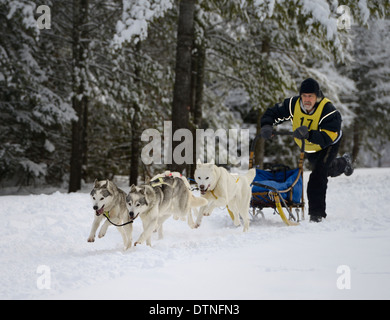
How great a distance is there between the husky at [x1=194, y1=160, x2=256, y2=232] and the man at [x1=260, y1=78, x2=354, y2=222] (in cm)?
73

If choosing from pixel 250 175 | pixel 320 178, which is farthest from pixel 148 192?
pixel 320 178

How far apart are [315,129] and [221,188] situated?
5.11 ft

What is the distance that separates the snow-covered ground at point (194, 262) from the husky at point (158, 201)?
0.24 m

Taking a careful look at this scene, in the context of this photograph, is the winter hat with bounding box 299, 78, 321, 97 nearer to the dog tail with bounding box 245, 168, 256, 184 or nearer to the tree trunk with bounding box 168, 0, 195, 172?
the dog tail with bounding box 245, 168, 256, 184

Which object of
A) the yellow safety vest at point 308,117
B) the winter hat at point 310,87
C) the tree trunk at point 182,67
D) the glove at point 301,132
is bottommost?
the glove at point 301,132

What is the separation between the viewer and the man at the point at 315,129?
5.96m

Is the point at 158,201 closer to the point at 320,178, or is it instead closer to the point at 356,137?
the point at 320,178

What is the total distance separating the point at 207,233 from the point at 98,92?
24.9ft

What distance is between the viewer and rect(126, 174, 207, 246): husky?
4387mm

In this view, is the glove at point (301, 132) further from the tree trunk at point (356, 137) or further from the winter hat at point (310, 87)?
the tree trunk at point (356, 137)

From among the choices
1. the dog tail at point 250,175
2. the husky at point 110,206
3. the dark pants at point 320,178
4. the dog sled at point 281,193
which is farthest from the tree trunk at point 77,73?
the husky at point 110,206

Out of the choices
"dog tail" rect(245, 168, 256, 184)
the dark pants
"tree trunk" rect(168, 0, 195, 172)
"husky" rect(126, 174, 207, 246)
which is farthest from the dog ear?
"tree trunk" rect(168, 0, 195, 172)

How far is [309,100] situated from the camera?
6.05m

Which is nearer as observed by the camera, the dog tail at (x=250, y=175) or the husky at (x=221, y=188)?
the husky at (x=221, y=188)
